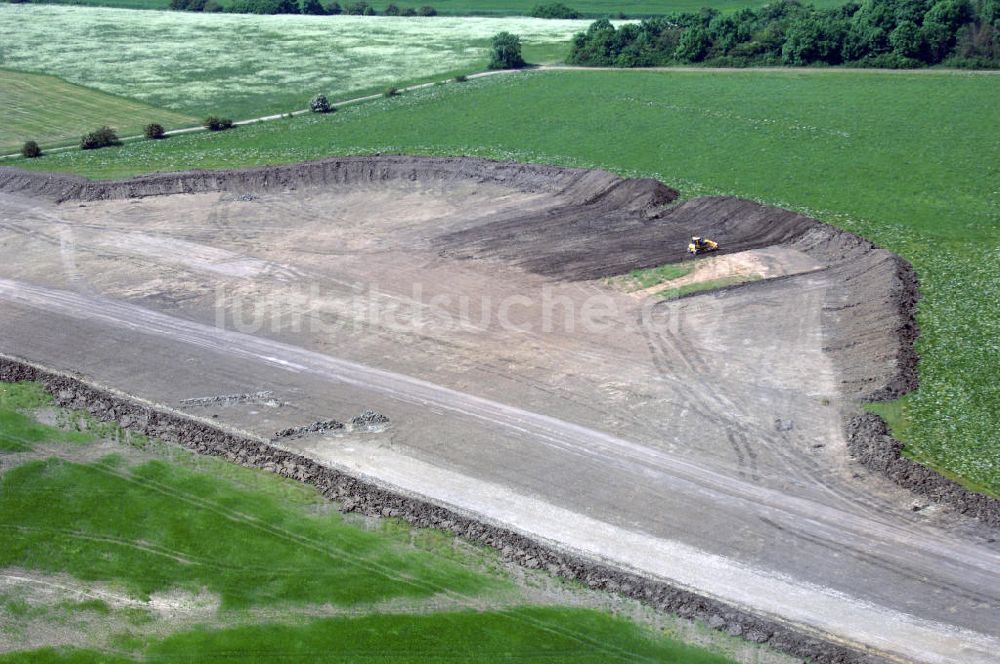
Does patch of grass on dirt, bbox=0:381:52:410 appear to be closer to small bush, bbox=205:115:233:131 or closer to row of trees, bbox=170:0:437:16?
small bush, bbox=205:115:233:131

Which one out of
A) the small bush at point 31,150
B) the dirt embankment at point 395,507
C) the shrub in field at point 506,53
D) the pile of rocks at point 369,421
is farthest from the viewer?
the shrub in field at point 506,53

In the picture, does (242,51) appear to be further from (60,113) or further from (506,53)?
(506,53)

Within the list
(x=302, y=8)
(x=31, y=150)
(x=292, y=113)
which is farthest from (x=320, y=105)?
(x=302, y=8)

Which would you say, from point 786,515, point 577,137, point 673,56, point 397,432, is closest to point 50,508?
point 397,432

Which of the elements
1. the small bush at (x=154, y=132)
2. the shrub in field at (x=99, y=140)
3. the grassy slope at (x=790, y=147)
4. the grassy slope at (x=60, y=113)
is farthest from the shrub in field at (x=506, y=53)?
A: the shrub in field at (x=99, y=140)

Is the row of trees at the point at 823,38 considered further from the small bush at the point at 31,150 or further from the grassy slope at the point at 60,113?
the small bush at the point at 31,150

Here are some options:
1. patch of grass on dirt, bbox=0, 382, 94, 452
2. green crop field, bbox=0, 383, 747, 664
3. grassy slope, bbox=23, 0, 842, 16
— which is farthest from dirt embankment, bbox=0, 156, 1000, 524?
grassy slope, bbox=23, 0, 842, 16

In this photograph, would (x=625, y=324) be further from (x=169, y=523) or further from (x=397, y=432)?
(x=169, y=523)
